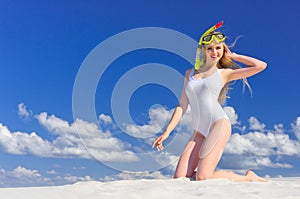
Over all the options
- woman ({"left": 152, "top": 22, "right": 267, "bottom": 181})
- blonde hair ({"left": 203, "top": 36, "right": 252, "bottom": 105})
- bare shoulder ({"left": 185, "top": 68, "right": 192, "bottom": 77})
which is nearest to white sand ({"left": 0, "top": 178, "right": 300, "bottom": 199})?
woman ({"left": 152, "top": 22, "right": 267, "bottom": 181})

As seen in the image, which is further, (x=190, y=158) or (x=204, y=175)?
(x=190, y=158)

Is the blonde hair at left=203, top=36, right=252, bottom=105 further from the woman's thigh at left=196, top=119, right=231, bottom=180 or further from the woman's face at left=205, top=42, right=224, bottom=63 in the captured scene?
the woman's thigh at left=196, top=119, right=231, bottom=180

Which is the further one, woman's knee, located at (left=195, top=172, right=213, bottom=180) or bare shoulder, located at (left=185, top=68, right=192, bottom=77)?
bare shoulder, located at (left=185, top=68, right=192, bottom=77)

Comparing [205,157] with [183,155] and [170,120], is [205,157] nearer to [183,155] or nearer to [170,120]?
[183,155]

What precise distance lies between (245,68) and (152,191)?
2.83 m

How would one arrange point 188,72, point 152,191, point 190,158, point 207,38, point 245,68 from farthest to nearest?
point 188,72 → point 207,38 → point 190,158 → point 245,68 → point 152,191

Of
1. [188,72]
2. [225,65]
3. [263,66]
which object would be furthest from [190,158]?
[263,66]

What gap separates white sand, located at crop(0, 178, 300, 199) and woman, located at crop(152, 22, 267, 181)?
3.37ft

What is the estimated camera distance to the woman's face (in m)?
6.30

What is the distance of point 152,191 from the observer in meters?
4.26

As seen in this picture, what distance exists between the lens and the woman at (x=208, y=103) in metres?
6.02

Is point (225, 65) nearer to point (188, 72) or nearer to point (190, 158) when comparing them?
point (188, 72)

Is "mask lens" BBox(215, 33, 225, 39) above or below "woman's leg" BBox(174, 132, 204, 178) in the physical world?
above

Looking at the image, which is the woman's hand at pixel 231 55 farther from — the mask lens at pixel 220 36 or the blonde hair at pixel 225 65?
the mask lens at pixel 220 36
